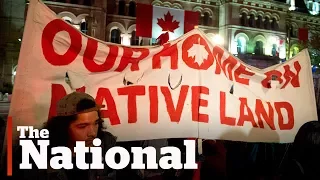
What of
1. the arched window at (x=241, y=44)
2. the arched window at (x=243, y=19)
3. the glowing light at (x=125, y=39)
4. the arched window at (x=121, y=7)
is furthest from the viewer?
the arched window at (x=243, y=19)

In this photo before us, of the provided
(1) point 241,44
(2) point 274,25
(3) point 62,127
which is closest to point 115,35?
(1) point 241,44

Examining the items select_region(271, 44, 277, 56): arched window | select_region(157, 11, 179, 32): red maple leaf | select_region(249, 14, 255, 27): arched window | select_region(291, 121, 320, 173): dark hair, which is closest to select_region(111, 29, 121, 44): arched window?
select_region(157, 11, 179, 32): red maple leaf

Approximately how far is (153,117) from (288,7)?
31.7 m

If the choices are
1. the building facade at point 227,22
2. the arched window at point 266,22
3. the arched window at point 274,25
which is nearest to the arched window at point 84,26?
the building facade at point 227,22

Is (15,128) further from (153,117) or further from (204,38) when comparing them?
(204,38)

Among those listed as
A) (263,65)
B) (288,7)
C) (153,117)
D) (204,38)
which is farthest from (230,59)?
(288,7)

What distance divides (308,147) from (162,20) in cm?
1821

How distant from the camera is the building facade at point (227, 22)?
2445 centimetres

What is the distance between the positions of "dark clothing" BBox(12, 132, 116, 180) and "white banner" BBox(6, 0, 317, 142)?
A: 25.4 inches

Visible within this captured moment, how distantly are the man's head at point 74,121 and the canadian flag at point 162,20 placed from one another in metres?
15.3

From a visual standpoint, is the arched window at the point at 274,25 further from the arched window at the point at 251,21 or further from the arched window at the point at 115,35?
the arched window at the point at 115,35

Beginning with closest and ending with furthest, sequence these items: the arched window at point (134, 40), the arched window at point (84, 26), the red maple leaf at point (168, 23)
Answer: the red maple leaf at point (168, 23) → the arched window at point (84, 26) → the arched window at point (134, 40)

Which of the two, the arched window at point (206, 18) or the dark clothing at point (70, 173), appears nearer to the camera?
the dark clothing at point (70, 173)

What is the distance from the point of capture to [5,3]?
2359 centimetres
